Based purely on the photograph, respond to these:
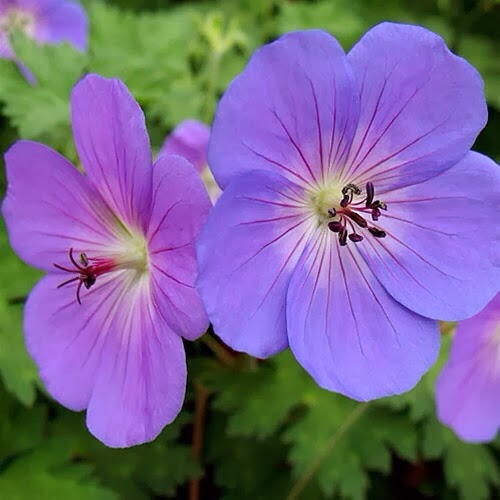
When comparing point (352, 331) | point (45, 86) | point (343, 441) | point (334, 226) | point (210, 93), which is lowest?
point (343, 441)

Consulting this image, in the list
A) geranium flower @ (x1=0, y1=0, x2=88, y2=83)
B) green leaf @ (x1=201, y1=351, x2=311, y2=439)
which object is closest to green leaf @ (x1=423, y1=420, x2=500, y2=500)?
green leaf @ (x1=201, y1=351, x2=311, y2=439)

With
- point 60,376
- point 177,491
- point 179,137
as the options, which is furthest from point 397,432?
point 60,376

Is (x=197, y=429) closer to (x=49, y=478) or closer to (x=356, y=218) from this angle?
(x=49, y=478)

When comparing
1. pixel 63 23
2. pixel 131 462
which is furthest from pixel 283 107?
pixel 63 23

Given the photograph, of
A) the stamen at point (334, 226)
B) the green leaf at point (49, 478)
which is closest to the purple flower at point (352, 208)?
the stamen at point (334, 226)

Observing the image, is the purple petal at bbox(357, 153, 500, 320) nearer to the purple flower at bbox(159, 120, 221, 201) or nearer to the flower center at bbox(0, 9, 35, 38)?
the purple flower at bbox(159, 120, 221, 201)

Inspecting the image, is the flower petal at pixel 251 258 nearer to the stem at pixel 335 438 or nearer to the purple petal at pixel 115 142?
the purple petal at pixel 115 142
